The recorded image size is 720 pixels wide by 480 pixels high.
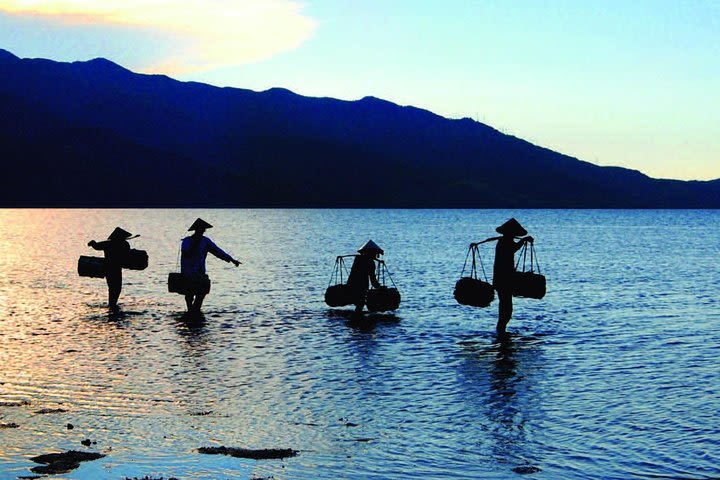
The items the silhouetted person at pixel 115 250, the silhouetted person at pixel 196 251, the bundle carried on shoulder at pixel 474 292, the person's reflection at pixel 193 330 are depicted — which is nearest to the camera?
the person's reflection at pixel 193 330

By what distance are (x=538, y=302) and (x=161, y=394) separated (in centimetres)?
1915

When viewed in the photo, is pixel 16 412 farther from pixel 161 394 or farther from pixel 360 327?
pixel 360 327

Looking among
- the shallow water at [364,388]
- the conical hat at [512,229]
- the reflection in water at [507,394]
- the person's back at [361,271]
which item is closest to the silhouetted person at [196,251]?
the shallow water at [364,388]

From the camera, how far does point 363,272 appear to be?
2450 centimetres

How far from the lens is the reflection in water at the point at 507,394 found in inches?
421

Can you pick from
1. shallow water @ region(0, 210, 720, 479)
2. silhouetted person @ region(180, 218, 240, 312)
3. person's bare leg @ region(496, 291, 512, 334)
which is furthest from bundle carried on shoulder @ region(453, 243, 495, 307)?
silhouetted person @ region(180, 218, 240, 312)

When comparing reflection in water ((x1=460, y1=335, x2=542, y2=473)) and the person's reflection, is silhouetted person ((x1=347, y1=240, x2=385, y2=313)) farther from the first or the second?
reflection in water ((x1=460, y1=335, x2=542, y2=473))

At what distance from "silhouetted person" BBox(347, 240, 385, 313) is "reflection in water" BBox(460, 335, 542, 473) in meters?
4.27

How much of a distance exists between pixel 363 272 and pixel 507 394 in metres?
10.8

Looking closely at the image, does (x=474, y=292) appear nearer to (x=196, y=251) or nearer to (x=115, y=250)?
(x=196, y=251)

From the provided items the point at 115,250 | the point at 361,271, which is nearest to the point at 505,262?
the point at 361,271

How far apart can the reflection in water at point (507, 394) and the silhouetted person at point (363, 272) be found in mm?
4271

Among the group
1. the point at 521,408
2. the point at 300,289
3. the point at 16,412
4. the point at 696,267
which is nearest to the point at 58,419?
the point at 16,412

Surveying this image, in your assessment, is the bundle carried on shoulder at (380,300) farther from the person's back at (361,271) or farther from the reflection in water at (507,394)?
the reflection in water at (507,394)
